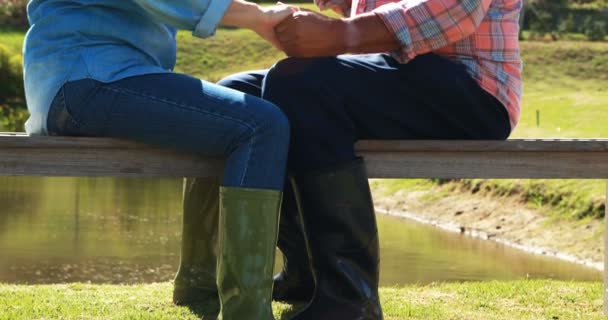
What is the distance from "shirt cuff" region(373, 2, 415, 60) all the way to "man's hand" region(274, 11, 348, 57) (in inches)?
4.6

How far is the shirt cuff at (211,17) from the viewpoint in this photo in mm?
3195

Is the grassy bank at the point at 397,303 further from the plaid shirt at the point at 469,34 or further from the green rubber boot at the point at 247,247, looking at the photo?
the plaid shirt at the point at 469,34

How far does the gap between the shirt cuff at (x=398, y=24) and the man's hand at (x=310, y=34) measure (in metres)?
0.12

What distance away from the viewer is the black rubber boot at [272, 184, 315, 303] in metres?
3.97

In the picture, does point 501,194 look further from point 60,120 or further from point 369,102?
point 60,120

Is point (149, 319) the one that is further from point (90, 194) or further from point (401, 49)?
point (90, 194)

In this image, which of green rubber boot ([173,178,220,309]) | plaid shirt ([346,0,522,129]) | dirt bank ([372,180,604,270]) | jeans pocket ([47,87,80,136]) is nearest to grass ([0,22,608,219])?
dirt bank ([372,180,604,270])

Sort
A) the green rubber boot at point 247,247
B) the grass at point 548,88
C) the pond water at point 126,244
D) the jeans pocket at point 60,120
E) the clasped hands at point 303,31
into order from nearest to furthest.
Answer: the green rubber boot at point 247,247 → the jeans pocket at point 60,120 → the clasped hands at point 303,31 → the pond water at point 126,244 → the grass at point 548,88

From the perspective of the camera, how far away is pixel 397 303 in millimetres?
4660

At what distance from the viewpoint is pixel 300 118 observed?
331cm

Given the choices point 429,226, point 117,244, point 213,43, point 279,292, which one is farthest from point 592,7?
point 279,292

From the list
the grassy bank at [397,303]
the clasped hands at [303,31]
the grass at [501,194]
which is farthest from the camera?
the grass at [501,194]

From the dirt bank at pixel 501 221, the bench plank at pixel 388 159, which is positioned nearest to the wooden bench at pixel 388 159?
the bench plank at pixel 388 159

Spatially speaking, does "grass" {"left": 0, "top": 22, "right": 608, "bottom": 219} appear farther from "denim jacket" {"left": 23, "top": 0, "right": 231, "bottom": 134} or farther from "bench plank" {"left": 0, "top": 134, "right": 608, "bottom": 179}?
"denim jacket" {"left": 23, "top": 0, "right": 231, "bottom": 134}
